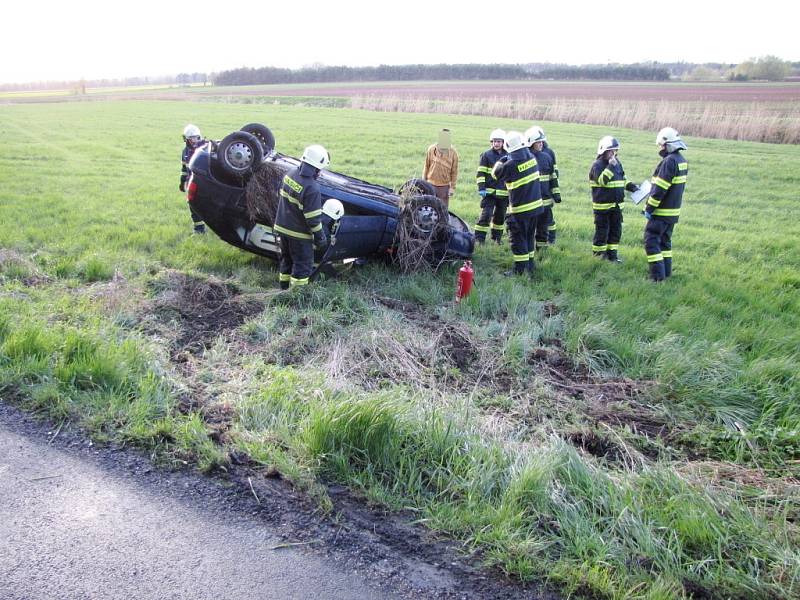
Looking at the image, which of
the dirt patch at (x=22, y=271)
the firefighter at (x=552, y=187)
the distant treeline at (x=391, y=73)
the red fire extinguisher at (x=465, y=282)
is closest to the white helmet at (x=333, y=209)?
the red fire extinguisher at (x=465, y=282)

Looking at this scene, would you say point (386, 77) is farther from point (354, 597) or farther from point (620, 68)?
point (354, 597)

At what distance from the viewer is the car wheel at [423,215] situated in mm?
6961

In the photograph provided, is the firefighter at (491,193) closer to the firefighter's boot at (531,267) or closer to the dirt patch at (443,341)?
the firefighter's boot at (531,267)

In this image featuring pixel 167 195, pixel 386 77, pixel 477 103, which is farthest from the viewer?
pixel 386 77

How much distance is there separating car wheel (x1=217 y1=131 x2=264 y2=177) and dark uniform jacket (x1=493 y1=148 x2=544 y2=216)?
2.92 meters

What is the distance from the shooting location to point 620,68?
68.5 m

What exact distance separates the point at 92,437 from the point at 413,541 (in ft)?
6.91

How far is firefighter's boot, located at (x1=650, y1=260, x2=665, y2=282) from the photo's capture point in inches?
296

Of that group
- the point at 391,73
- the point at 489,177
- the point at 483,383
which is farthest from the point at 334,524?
the point at 391,73

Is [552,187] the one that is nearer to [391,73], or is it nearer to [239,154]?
[239,154]

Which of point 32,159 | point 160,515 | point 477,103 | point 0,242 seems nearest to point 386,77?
point 477,103

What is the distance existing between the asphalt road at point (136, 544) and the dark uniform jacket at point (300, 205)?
330 cm

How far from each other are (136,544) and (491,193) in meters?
7.16

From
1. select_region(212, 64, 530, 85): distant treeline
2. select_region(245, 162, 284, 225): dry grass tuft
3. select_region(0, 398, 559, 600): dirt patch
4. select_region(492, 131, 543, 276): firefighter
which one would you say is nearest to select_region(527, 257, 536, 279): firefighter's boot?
select_region(492, 131, 543, 276): firefighter
